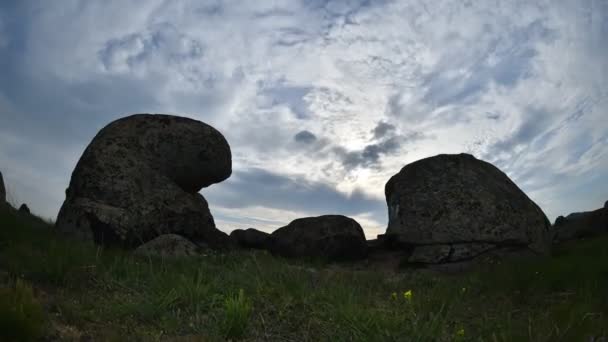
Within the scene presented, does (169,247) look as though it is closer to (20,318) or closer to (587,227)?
(20,318)

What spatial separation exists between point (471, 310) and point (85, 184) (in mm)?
10319

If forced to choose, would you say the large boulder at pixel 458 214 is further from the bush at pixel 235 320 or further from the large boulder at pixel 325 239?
the bush at pixel 235 320

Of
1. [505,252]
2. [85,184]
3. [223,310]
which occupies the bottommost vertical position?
[223,310]

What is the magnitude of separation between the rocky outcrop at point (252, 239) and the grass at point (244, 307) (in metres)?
7.89

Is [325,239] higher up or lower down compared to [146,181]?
lower down

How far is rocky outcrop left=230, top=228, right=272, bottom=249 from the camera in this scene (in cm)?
1664

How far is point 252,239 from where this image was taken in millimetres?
16812

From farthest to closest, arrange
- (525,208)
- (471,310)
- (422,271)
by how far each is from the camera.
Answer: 1. (525,208)
2. (422,271)
3. (471,310)

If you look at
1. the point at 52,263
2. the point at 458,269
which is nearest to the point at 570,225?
the point at 458,269

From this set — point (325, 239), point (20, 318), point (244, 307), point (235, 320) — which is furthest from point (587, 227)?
point (20, 318)

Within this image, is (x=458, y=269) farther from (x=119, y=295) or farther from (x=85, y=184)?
(x=85, y=184)

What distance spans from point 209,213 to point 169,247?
12.3 feet

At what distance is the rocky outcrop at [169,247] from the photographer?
1107 centimetres

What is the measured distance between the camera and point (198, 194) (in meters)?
15.7
